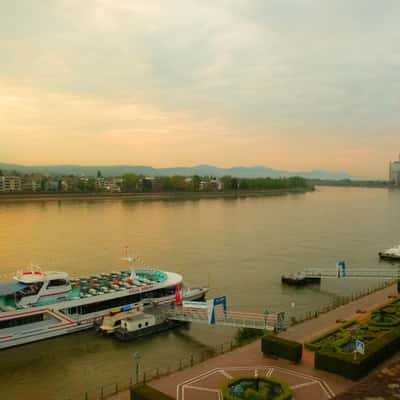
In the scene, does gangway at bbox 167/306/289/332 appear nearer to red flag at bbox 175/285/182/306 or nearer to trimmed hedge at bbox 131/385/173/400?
red flag at bbox 175/285/182/306

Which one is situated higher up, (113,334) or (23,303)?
(23,303)

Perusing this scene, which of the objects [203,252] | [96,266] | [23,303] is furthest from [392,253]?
[23,303]

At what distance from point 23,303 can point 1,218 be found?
48.8m

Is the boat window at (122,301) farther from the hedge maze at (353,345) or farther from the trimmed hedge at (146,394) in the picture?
the trimmed hedge at (146,394)

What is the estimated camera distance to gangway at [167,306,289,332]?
20.4 metres

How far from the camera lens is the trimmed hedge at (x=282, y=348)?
1548cm

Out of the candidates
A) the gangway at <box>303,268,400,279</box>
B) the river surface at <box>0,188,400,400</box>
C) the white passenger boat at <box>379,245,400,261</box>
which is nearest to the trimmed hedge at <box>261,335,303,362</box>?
the river surface at <box>0,188,400,400</box>

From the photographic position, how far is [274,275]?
34250 millimetres

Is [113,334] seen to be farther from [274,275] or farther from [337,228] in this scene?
[337,228]

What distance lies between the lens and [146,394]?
11.9 m

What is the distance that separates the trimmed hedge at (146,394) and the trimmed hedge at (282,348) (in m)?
5.45

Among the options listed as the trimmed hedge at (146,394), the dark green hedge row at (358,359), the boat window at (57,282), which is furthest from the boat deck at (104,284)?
the dark green hedge row at (358,359)

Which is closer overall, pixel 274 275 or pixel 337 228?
pixel 274 275

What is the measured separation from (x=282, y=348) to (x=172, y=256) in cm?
2512
